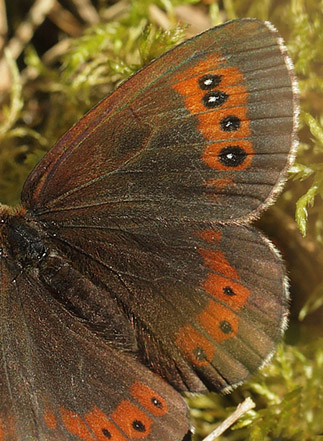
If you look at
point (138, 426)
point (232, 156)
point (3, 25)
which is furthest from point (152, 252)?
point (3, 25)

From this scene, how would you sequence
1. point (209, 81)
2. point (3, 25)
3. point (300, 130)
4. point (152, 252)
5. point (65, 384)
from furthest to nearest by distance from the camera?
point (3, 25), point (300, 130), point (152, 252), point (65, 384), point (209, 81)

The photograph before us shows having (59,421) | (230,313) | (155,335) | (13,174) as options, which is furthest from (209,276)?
(13,174)

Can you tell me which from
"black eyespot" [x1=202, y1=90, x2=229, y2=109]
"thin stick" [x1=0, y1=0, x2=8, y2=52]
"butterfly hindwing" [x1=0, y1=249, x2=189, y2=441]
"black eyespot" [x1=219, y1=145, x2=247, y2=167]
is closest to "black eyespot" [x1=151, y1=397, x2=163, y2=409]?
"butterfly hindwing" [x1=0, y1=249, x2=189, y2=441]

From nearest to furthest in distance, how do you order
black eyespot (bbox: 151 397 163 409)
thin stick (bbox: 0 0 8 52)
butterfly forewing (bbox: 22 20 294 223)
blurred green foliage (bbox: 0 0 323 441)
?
butterfly forewing (bbox: 22 20 294 223), black eyespot (bbox: 151 397 163 409), blurred green foliage (bbox: 0 0 323 441), thin stick (bbox: 0 0 8 52)

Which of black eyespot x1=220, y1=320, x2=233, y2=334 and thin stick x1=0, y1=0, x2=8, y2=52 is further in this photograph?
thin stick x1=0, y1=0, x2=8, y2=52

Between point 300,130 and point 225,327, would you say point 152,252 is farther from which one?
point 300,130

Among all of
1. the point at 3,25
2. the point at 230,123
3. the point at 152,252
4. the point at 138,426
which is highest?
the point at 3,25

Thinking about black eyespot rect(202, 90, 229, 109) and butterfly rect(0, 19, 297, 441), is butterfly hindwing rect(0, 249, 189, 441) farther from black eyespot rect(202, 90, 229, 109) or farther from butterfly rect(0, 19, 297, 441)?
black eyespot rect(202, 90, 229, 109)
